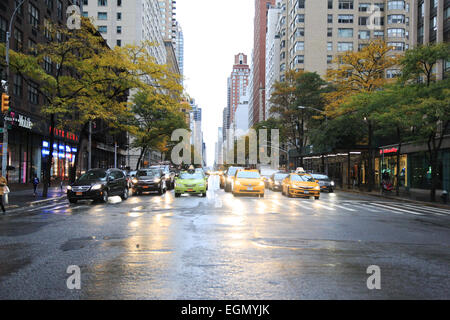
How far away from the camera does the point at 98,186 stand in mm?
20469

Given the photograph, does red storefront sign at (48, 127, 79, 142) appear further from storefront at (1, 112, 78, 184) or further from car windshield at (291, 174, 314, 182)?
car windshield at (291, 174, 314, 182)

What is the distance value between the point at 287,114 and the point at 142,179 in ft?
113

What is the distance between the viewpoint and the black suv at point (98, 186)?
20188 millimetres

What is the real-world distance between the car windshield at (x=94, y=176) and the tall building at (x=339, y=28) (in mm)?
65274

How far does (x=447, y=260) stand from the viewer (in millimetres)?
7461

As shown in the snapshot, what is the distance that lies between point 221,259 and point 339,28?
81262 millimetres

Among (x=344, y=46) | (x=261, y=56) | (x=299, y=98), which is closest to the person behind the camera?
(x=299, y=98)

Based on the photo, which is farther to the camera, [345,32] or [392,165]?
[345,32]

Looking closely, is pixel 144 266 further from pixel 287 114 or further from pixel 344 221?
pixel 287 114

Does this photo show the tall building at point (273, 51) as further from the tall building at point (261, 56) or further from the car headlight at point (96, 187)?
the car headlight at point (96, 187)

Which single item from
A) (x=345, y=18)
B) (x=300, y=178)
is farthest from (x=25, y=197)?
(x=345, y=18)

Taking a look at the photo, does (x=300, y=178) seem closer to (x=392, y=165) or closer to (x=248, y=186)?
(x=248, y=186)

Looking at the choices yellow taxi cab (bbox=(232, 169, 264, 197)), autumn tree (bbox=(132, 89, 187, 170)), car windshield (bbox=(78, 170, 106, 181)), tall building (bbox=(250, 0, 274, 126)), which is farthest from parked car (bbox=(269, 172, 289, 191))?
tall building (bbox=(250, 0, 274, 126))

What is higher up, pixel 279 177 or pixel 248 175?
pixel 248 175
